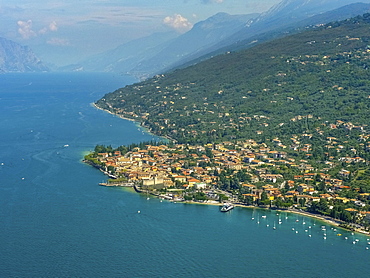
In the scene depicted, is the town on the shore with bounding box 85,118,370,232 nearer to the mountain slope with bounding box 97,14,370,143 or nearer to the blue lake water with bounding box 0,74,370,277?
the blue lake water with bounding box 0,74,370,277

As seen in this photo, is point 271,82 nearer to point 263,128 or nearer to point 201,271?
point 263,128

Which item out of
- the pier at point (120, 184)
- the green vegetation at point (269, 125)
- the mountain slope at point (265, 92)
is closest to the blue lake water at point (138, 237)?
the pier at point (120, 184)

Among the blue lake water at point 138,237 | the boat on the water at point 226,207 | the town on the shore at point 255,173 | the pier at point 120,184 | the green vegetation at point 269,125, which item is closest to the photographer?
the blue lake water at point 138,237

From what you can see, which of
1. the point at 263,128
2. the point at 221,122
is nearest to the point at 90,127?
the point at 221,122

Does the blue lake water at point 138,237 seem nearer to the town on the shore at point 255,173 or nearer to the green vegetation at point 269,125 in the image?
the town on the shore at point 255,173

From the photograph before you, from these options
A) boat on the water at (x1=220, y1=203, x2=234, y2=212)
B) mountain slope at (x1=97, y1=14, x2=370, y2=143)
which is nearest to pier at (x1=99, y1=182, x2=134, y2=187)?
boat on the water at (x1=220, y1=203, x2=234, y2=212)

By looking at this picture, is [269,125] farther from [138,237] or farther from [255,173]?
[138,237]

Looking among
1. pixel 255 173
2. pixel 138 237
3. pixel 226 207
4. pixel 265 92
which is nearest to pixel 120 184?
pixel 226 207
